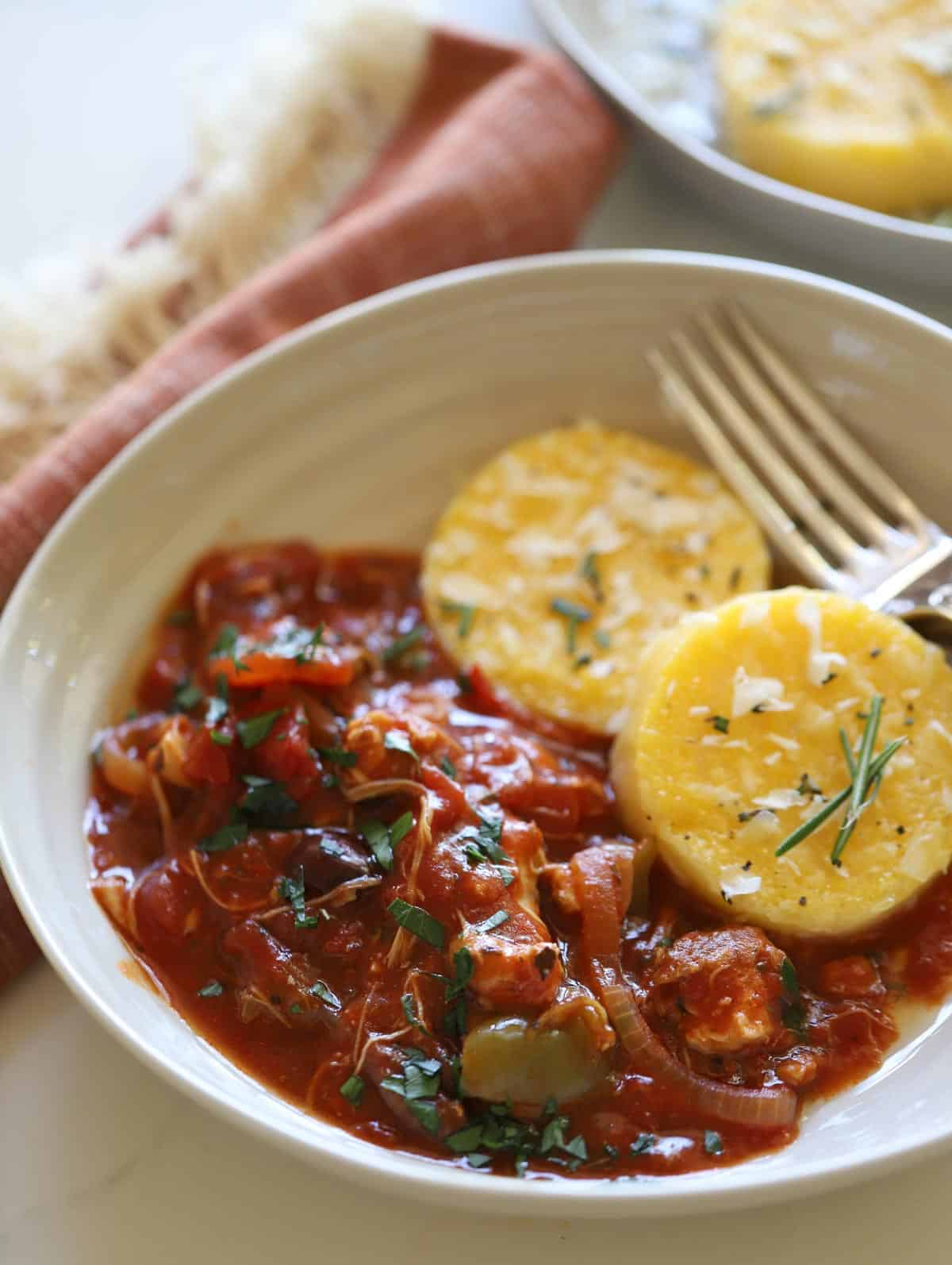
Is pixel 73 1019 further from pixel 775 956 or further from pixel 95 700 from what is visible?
pixel 775 956

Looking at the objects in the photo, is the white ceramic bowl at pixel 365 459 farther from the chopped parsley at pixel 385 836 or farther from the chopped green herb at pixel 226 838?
the chopped parsley at pixel 385 836

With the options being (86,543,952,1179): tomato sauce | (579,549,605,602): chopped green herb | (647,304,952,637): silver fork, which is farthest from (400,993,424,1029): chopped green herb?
(647,304,952,637): silver fork

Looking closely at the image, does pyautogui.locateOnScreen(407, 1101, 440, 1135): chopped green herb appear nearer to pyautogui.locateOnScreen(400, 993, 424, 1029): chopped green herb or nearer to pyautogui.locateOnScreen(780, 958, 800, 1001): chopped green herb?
pyautogui.locateOnScreen(400, 993, 424, 1029): chopped green herb

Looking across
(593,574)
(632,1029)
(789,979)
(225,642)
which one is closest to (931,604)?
(593,574)

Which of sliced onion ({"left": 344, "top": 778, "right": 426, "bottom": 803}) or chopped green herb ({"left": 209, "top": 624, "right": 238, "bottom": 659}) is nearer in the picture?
sliced onion ({"left": 344, "top": 778, "right": 426, "bottom": 803})

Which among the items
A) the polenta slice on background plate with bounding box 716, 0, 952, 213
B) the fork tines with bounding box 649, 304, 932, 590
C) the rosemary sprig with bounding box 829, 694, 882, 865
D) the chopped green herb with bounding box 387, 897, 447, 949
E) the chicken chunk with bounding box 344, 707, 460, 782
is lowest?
the chopped green herb with bounding box 387, 897, 447, 949

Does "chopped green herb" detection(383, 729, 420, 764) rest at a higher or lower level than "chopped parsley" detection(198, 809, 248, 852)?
higher
